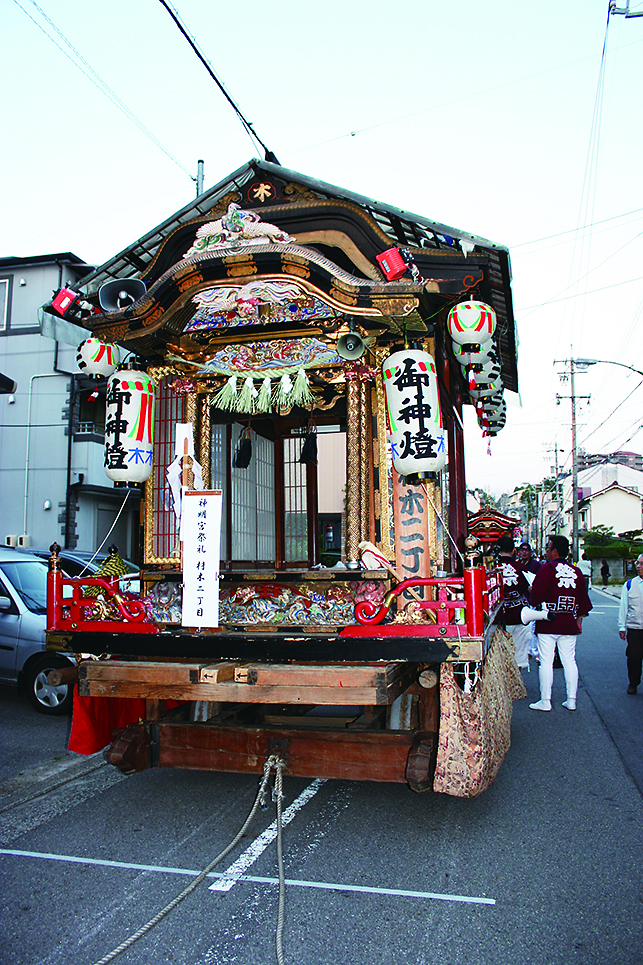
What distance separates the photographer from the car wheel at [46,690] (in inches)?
320

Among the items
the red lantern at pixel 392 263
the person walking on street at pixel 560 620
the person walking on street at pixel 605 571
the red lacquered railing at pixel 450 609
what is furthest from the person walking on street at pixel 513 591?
the person walking on street at pixel 605 571

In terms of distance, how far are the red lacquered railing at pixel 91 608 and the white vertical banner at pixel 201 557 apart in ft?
2.11

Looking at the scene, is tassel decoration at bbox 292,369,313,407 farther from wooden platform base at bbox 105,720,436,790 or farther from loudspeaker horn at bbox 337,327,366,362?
wooden platform base at bbox 105,720,436,790

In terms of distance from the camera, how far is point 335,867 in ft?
13.3

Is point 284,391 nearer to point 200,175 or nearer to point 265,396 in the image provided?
point 265,396

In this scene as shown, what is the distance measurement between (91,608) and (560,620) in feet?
18.8

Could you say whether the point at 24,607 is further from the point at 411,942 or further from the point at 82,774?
the point at 411,942

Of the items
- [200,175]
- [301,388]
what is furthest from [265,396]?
[200,175]

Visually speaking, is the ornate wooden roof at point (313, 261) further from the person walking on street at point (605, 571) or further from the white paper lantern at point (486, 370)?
the person walking on street at point (605, 571)

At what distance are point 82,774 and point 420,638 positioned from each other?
3.63 meters

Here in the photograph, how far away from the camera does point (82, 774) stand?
6129 millimetres

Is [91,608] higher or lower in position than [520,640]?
higher

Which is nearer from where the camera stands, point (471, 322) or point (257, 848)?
point (257, 848)

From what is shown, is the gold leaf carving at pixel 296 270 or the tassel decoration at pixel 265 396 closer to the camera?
the gold leaf carving at pixel 296 270
